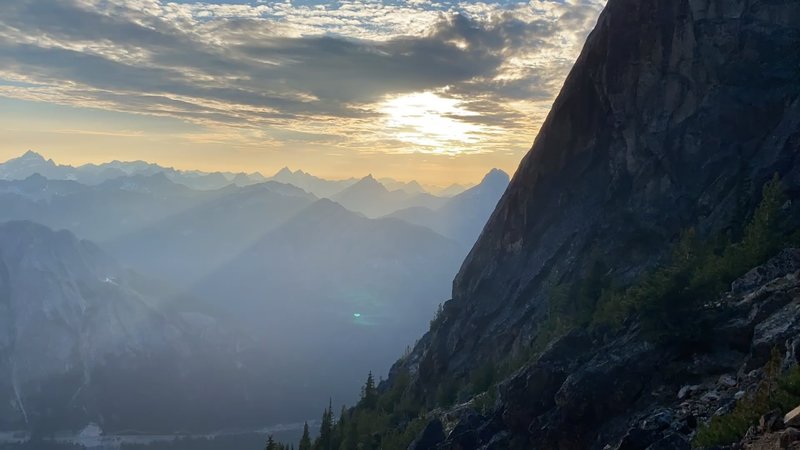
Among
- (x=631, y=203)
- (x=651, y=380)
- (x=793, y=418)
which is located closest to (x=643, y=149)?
(x=631, y=203)

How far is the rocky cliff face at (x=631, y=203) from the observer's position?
39688mm

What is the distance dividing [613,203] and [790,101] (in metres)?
28.7

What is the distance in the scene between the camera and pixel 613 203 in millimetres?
94250

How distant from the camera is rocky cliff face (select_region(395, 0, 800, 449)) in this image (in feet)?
130

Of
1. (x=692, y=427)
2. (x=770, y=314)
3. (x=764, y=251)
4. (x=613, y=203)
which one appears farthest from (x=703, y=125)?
(x=692, y=427)

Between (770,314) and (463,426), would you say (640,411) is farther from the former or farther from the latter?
(463,426)

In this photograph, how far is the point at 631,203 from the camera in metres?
90.4

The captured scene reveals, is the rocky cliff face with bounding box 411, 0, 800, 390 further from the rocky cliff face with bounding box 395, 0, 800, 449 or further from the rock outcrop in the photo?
the rock outcrop

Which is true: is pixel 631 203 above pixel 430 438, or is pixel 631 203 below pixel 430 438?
above

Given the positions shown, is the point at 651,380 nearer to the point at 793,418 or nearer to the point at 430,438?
the point at 793,418

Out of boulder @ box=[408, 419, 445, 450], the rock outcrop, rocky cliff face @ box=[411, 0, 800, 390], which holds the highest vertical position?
rocky cliff face @ box=[411, 0, 800, 390]

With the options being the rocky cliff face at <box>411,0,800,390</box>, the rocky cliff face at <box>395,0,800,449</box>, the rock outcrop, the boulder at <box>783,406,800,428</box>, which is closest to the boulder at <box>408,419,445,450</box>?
the rocky cliff face at <box>395,0,800,449</box>

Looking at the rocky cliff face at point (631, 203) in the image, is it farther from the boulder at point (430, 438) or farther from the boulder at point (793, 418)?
the boulder at point (430, 438)

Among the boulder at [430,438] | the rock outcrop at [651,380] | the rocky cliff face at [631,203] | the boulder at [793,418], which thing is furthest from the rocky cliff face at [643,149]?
the boulder at [793,418]
